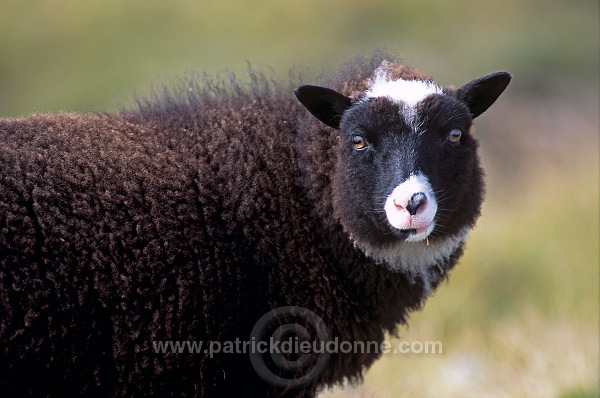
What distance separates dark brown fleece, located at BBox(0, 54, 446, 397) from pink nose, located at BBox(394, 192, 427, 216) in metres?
0.62

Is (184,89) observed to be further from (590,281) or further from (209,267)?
(590,281)

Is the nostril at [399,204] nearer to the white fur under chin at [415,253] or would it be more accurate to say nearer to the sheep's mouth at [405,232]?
the sheep's mouth at [405,232]

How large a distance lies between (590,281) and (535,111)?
885 cm

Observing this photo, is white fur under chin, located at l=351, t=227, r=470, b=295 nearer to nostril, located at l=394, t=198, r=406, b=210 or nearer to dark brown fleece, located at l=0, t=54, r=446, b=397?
dark brown fleece, located at l=0, t=54, r=446, b=397

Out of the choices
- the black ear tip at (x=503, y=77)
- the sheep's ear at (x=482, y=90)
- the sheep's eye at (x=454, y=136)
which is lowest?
the sheep's eye at (x=454, y=136)

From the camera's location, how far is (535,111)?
19.4 metres

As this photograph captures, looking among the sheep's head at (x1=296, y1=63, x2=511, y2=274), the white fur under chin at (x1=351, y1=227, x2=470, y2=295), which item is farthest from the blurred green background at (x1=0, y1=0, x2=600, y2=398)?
the sheep's head at (x1=296, y1=63, x2=511, y2=274)

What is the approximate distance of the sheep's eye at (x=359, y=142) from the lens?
5473mm

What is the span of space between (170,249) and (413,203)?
1.53 metres

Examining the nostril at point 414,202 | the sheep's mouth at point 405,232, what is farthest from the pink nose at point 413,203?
the sheep's mouth at point 405,232

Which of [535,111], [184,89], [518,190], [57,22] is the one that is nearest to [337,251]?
[184,89]

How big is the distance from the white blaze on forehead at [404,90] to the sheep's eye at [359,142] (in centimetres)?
30

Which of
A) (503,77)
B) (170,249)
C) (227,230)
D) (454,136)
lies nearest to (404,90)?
(454,136)

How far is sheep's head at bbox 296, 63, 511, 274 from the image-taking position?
208 inches
